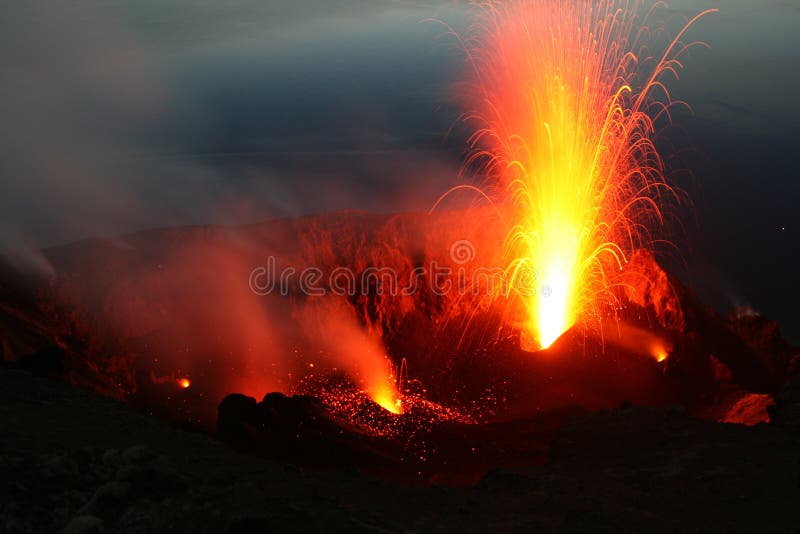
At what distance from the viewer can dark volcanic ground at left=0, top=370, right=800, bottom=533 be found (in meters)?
6.04

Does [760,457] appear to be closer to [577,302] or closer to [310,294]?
[577,302]

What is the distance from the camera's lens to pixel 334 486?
7.87 meters

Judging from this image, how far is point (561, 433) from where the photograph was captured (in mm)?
11969

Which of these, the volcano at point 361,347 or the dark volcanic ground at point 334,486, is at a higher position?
the volcano at point 361,347

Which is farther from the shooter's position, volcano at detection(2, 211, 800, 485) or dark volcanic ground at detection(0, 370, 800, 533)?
volcano at detection(2, 211, 800, 485)

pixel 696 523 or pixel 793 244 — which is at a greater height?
pixel 793 244

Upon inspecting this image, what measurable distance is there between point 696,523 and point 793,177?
206 feet

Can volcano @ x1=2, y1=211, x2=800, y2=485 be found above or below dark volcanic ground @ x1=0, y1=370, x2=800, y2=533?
above

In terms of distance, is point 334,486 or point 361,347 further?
point 361,347

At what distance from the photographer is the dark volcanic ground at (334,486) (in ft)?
19.8

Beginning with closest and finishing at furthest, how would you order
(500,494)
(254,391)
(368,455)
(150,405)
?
1. (500,494)
2. (368,455)
3. (150,405)
4. (254,391)

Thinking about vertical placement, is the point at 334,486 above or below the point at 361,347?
below

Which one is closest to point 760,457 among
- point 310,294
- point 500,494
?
point 500,494

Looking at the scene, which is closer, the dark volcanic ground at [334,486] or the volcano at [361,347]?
the dark volcanic ground at [334,486]
